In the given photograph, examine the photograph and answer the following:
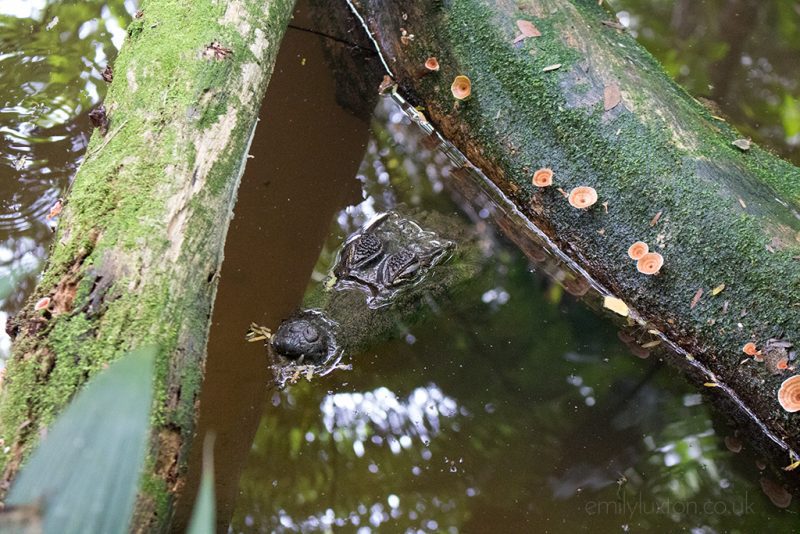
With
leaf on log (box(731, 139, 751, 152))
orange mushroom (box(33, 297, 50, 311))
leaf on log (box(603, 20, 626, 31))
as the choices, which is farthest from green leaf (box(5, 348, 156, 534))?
leaf on log (box(603, 20, 626, 31))

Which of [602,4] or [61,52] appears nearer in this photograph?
[602,4]

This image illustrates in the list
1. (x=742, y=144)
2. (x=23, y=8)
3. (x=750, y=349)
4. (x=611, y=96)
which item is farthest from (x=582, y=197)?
(x=23, y=8)

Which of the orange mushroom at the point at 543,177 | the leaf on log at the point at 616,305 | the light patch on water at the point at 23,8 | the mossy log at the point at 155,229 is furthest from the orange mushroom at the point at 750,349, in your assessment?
the light patch on water at the point at 23,8

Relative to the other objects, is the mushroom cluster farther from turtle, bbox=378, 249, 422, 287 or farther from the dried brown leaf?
turtle, bbox=378, 249, 422, 287

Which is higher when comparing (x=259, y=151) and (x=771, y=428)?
(x=259, y=151)

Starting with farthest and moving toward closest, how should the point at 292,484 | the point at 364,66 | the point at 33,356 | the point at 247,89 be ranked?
the point at 364,66 → the point at 292,484 → the point at 247,89 → the point at 33,356

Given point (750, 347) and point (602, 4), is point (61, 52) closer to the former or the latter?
point (602, 4)

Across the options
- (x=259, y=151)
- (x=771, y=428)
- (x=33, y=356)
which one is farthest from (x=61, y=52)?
(x=771, y=428)
